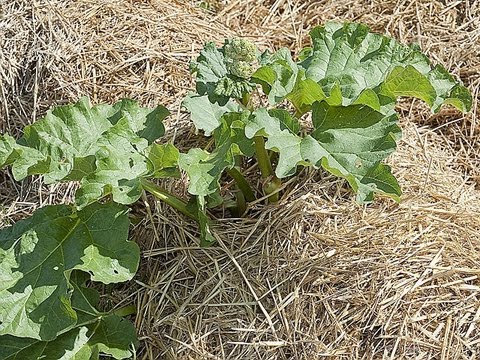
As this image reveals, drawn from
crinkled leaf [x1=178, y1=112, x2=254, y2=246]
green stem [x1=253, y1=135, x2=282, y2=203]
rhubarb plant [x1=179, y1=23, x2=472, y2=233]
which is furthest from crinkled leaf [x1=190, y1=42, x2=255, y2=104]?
green stem [x1=253, y1=135, x2=282, y2=203]

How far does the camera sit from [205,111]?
2875mm

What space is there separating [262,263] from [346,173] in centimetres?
51

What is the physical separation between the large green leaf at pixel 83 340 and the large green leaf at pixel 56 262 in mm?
119

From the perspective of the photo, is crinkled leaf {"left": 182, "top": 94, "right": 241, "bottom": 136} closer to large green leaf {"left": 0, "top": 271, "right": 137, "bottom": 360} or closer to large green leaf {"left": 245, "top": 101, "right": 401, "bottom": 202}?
large green leaf {"left": 245, "top": 101, "right": 401, "bottom": 202}

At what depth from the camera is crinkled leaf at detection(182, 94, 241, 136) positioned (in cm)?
283

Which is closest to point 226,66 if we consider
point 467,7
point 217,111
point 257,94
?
point 217,111

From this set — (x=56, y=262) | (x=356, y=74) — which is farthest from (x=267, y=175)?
(x=56, y=262)

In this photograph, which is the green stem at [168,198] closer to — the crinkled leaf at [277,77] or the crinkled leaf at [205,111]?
the crinkled leaf at [205,111]

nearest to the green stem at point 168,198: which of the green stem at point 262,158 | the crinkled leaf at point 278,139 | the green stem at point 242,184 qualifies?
the green stem at point 242,184

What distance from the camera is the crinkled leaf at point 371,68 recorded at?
2818mm

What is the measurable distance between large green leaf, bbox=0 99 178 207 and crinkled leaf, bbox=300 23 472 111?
663 mm

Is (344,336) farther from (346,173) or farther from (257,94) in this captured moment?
(257,94)

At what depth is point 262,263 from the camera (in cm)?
280

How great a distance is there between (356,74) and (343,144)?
0.42 metres
